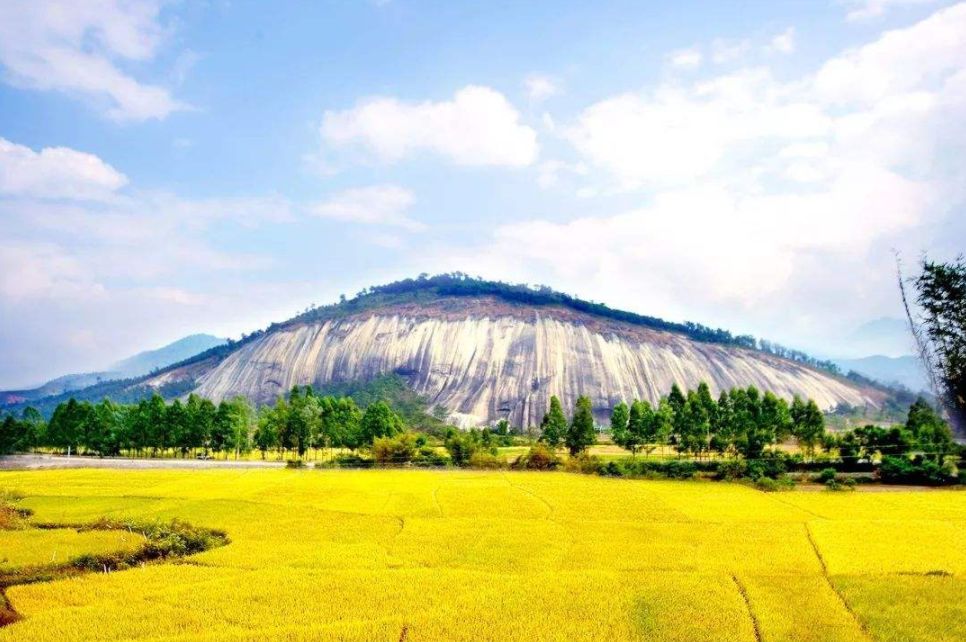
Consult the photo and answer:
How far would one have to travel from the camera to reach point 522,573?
23688 mm

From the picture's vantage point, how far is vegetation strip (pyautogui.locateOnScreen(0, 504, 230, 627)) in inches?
886

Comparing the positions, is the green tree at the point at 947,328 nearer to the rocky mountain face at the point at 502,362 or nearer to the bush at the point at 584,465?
the bush at the point at 584,465

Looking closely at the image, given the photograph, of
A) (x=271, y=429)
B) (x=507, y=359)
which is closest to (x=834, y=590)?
→ (x=271, y=429)

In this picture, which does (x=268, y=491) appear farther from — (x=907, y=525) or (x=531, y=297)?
(x=531, y=297)

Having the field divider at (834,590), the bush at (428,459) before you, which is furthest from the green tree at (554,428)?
the field divider at (834,590)

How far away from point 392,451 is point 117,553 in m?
48.0

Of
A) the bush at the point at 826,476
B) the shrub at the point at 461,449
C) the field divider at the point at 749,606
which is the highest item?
the shrub at the point at 461,449

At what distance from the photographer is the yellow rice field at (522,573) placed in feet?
59.2

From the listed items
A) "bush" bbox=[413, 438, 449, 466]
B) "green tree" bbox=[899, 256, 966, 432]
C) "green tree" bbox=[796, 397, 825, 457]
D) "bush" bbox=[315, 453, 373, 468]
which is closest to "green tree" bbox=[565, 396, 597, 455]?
"bush" bbox=[413, 438, 449, 466]

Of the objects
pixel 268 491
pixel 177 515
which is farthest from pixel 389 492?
pixel 177 515

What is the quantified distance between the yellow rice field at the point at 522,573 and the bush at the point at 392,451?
2948 centimetres

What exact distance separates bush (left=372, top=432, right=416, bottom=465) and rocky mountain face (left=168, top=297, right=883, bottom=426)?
54.4m

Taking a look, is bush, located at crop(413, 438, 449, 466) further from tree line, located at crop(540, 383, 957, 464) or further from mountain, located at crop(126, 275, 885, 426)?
mountain, located at crop(126, 275, 885, 426)

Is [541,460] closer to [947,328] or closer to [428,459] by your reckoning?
[428,459]
